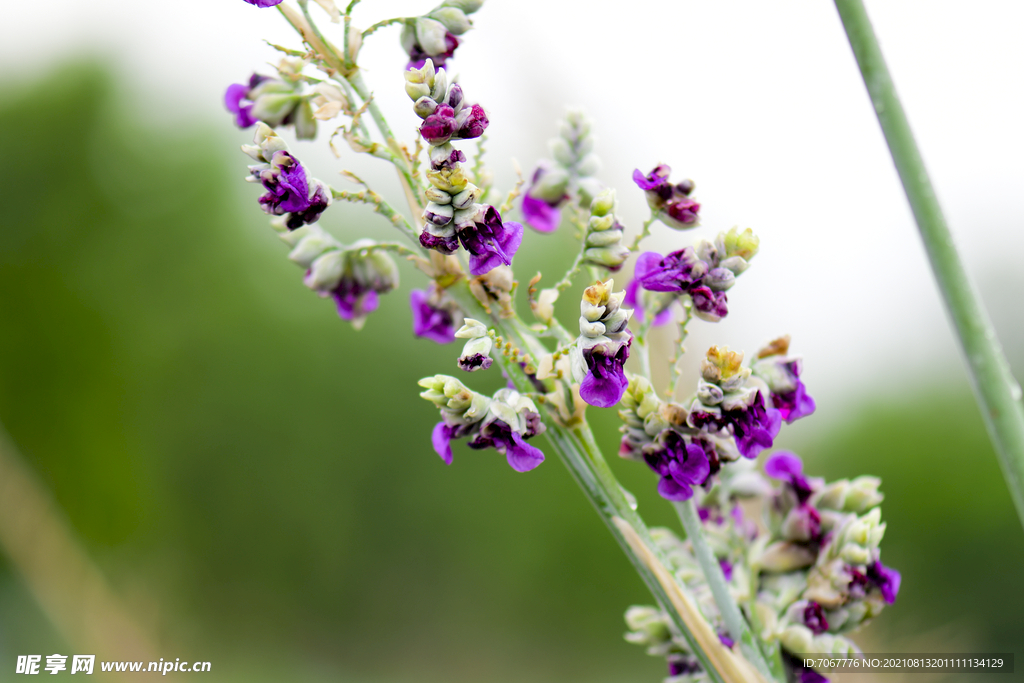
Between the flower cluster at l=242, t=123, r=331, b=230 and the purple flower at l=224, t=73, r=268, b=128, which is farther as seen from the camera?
the purple flower at l=224, t=73, r=268, b=128

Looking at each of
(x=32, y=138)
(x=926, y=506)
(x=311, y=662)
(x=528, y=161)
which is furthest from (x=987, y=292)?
(x=32, y=138)

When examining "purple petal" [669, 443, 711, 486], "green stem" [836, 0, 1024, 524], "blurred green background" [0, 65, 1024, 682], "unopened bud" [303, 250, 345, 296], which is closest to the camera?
"green stem" [836, 0, 1024, 524]

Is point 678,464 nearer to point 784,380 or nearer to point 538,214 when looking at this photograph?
point 784,380

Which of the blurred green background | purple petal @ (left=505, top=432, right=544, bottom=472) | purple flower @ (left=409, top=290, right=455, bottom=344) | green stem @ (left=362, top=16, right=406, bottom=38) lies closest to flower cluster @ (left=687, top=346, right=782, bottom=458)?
purple petal @ (left=505, top=432, right=544, bottom=472)

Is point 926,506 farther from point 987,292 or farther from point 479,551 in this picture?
point 479,551

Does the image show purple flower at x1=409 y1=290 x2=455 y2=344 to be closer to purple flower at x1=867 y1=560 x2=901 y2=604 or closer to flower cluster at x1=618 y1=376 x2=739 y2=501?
flower cluster at x1=618 y1=376 x2=739 y2=501

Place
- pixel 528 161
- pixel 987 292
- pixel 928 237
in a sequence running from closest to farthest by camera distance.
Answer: pixel 928 237
pixel 528 161
pixel 987 292
